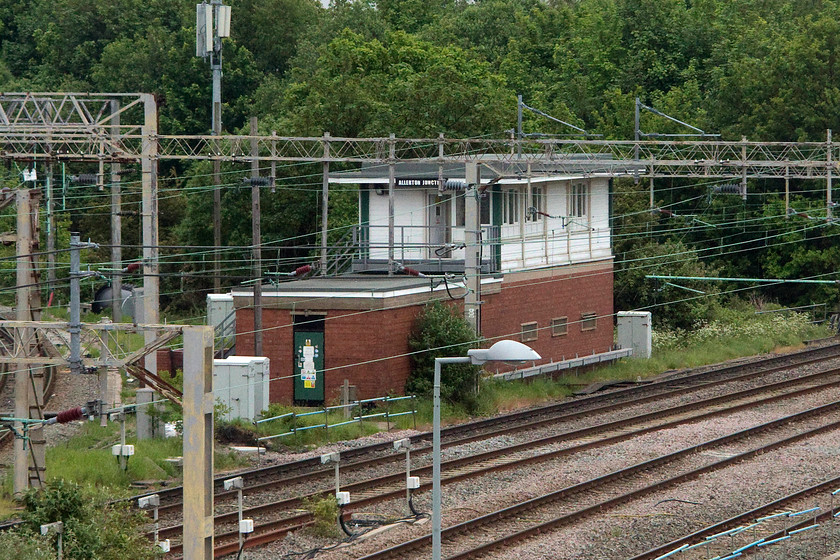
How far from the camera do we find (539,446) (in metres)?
25.5

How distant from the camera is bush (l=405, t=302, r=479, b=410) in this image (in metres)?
29.2

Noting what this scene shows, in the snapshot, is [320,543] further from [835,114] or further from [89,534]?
[835,114]

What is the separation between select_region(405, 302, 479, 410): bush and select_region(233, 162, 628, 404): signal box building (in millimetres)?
264

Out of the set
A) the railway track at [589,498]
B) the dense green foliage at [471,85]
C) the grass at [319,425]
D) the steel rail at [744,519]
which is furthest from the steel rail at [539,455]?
the dense green foliage at [471,85]

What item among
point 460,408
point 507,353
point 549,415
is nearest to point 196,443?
point 507,353

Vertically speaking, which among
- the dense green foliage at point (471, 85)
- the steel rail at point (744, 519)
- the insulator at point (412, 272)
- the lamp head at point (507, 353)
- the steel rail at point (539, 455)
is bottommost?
the steel rail at point (744, 519)

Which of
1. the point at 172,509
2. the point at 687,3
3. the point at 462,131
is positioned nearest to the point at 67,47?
the point at 687,3

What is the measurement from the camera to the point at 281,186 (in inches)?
1753

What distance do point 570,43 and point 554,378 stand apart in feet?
130

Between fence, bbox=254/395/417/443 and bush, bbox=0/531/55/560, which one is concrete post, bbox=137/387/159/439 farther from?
bush, bbox=0/531/55/560

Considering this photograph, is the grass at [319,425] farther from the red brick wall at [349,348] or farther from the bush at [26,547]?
the bush at [26,547]

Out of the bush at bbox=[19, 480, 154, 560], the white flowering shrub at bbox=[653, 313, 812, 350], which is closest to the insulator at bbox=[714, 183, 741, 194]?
the white flowering shrub at bbox=[653, 313, 812, 350]

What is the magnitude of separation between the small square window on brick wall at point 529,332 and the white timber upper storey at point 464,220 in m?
1.48

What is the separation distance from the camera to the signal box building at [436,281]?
29094mm
